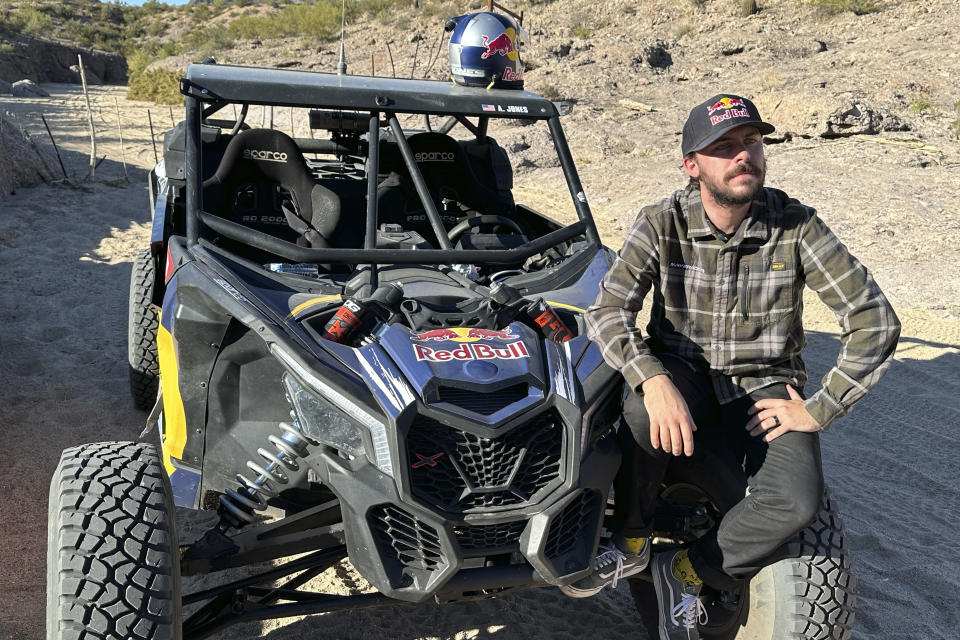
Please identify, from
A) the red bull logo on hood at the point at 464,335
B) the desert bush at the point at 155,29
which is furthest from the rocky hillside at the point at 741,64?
the desert bush at the point at 155,29

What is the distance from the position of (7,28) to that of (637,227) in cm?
4309

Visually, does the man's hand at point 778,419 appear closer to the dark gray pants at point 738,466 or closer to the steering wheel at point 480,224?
the dark gray pants at point 738,466

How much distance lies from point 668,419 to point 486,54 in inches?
92.8

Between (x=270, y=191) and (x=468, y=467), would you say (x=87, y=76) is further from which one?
(x=468, y=467)

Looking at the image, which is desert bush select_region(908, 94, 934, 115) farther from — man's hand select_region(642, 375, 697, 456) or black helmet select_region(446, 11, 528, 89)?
man's hand select_region(642, 375, 697, 456)

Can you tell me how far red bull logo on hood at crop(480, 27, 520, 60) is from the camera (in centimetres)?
438

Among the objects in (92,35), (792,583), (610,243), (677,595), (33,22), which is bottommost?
(92,35)

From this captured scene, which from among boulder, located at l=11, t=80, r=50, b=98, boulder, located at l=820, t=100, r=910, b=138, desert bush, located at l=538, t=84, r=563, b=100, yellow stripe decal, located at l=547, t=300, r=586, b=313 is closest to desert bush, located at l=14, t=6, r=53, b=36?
boulder, located at l=11, t=80, r=50, b=98

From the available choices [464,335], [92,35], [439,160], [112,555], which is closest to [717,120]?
[464,335]

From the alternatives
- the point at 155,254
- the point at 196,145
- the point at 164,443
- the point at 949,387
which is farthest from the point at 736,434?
the point at 949,387

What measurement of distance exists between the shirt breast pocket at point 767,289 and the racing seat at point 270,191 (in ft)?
6.79

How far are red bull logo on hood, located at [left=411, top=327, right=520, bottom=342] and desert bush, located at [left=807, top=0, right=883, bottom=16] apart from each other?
21712mm

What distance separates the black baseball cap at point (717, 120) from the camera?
294 cm

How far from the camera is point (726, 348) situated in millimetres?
3064
